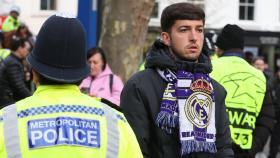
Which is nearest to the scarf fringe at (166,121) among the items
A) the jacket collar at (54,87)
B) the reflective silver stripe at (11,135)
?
the jacket collar at (54,87)

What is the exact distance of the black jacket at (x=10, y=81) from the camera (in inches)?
392

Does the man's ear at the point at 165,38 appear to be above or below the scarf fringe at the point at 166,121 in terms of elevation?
above

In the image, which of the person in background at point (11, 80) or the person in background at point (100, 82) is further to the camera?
the person in background at point (11, 80)

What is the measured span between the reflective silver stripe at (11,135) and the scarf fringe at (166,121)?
131 centimetres

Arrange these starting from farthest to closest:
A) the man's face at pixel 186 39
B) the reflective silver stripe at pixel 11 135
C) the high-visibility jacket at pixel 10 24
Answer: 1. the high-visibility jacket at pixel 10 24
2. the man's face at pixel 186 39
3. the reflective silver stripe at pixel 11 135

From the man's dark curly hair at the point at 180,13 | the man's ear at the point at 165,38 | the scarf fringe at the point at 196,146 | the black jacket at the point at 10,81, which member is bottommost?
the black jacket at the point at 10,81

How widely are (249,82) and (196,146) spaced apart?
5.75 feet

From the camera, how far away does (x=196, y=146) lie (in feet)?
13.1

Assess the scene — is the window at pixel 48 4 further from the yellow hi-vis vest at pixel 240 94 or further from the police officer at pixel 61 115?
the police officer at pixel 61 115

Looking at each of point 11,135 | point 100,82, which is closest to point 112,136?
point 11,135

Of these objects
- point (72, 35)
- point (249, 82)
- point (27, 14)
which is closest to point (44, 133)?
point (72, 35)

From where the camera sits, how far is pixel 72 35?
2.87 m

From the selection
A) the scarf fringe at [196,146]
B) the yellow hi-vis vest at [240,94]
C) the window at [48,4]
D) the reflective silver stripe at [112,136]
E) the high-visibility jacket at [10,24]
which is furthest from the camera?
the window at [48,4]

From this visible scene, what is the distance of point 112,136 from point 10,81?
734 centimetres
